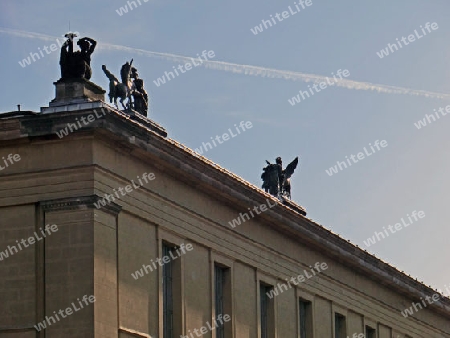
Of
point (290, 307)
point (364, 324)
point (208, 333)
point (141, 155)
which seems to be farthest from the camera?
point (364, 324)

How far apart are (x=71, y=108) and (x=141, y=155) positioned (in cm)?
325

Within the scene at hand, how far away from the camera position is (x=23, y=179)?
47125 mm

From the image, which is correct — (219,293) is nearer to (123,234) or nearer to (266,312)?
(266,312)

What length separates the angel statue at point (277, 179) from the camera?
6138 cm

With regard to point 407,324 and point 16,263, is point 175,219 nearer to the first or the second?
point 16,263

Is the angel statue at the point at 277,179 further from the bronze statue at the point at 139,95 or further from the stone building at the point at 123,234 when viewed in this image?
the bronze statue at the point at 139,95

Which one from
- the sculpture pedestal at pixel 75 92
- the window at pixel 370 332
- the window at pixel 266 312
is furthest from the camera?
the window at pixel 370 332

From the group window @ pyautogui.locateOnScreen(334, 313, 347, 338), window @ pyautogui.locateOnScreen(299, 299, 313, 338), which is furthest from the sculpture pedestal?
window @ pyautogui.locateOnScreen(334, 313, 347, 338)

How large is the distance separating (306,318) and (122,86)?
15.3 meters

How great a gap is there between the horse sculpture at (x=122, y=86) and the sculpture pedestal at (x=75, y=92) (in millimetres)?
1783

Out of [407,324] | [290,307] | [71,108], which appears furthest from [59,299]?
[407,324]

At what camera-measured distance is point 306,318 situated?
201 feet

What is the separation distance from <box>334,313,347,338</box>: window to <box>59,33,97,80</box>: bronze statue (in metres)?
19.9

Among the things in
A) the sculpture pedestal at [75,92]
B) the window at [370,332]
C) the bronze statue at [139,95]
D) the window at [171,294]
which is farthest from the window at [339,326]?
the sculpture pedestal at [75,92]
